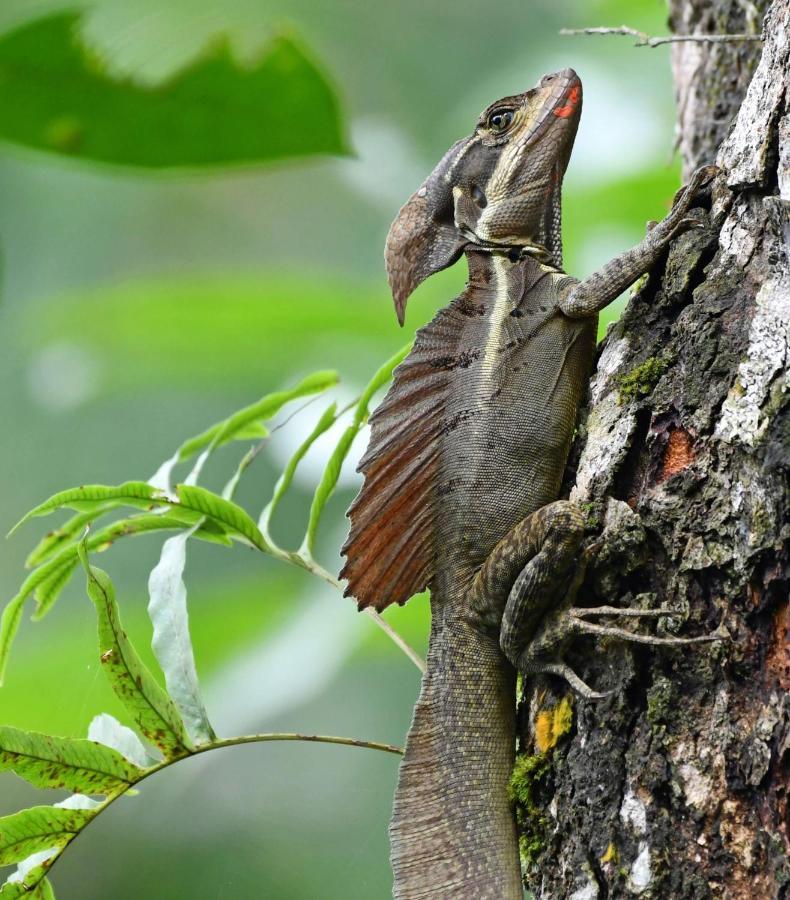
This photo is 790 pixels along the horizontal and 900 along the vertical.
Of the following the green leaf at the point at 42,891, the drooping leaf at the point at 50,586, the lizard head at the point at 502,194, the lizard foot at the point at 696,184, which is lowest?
the green leaf at the point at 42,891

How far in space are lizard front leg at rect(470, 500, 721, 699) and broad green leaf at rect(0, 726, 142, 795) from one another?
92 centimetres

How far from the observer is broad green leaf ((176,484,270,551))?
8.36 feet

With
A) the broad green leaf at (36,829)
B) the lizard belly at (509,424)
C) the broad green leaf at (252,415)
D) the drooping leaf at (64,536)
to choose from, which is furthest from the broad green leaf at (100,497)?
the lizard belly at (509,424)

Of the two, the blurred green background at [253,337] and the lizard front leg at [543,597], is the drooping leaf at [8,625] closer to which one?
the blurred green background at [253,337]

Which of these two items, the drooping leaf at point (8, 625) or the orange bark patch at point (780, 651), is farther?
the drooping leaf at point (8, 625)

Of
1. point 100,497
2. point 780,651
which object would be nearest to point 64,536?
point 100,497

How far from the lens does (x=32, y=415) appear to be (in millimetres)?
9469

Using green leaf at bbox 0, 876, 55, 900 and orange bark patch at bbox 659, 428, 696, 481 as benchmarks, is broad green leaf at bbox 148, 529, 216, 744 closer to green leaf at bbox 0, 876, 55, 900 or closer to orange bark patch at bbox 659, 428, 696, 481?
green leaf at bbox 0, 876, 55, 900

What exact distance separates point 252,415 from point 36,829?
124 centimetres

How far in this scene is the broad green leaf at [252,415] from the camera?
9.43 feet

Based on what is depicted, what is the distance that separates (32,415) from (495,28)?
626 centimetres

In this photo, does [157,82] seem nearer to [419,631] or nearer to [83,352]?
[419,631]

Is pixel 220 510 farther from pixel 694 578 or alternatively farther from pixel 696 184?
pixel 696 184

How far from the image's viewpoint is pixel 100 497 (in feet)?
8.18
